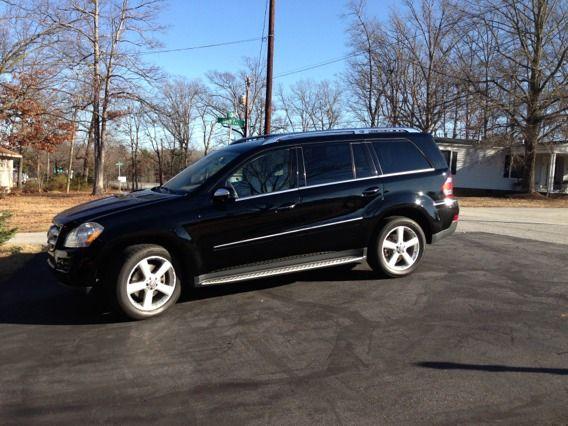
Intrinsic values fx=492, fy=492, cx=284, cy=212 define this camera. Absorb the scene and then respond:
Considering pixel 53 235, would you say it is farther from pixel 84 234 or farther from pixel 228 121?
pixel 228 121

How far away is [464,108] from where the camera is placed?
31.1 m

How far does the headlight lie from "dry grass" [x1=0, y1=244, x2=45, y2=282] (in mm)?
2575

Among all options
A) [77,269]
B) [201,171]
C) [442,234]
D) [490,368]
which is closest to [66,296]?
[77,269]

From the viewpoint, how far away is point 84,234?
4.79 meters

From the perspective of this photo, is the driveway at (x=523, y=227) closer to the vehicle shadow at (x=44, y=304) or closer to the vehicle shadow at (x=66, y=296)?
the vehicle shadow at (x=66, y=296)

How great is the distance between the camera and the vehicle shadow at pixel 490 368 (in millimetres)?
3584

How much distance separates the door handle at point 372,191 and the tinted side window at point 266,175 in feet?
3.04

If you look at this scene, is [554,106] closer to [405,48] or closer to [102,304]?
[405,48]

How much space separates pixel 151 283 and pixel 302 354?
5.92ft

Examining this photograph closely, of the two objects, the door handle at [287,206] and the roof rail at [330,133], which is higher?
the roof rail at [330,133]

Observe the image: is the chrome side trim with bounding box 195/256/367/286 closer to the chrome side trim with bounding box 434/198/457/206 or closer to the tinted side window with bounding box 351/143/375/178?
the tinted side window with bounding box 351/143/375/178

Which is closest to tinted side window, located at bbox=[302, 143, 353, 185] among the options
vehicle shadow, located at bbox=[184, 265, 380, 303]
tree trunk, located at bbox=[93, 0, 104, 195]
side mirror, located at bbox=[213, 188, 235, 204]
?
side mirror, located at bbox=[213, 188, 235, 204]

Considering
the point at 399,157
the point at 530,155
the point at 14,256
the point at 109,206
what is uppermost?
the point at 530,155

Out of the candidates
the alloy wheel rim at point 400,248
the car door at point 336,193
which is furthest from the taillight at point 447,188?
the car door at point 336,193
